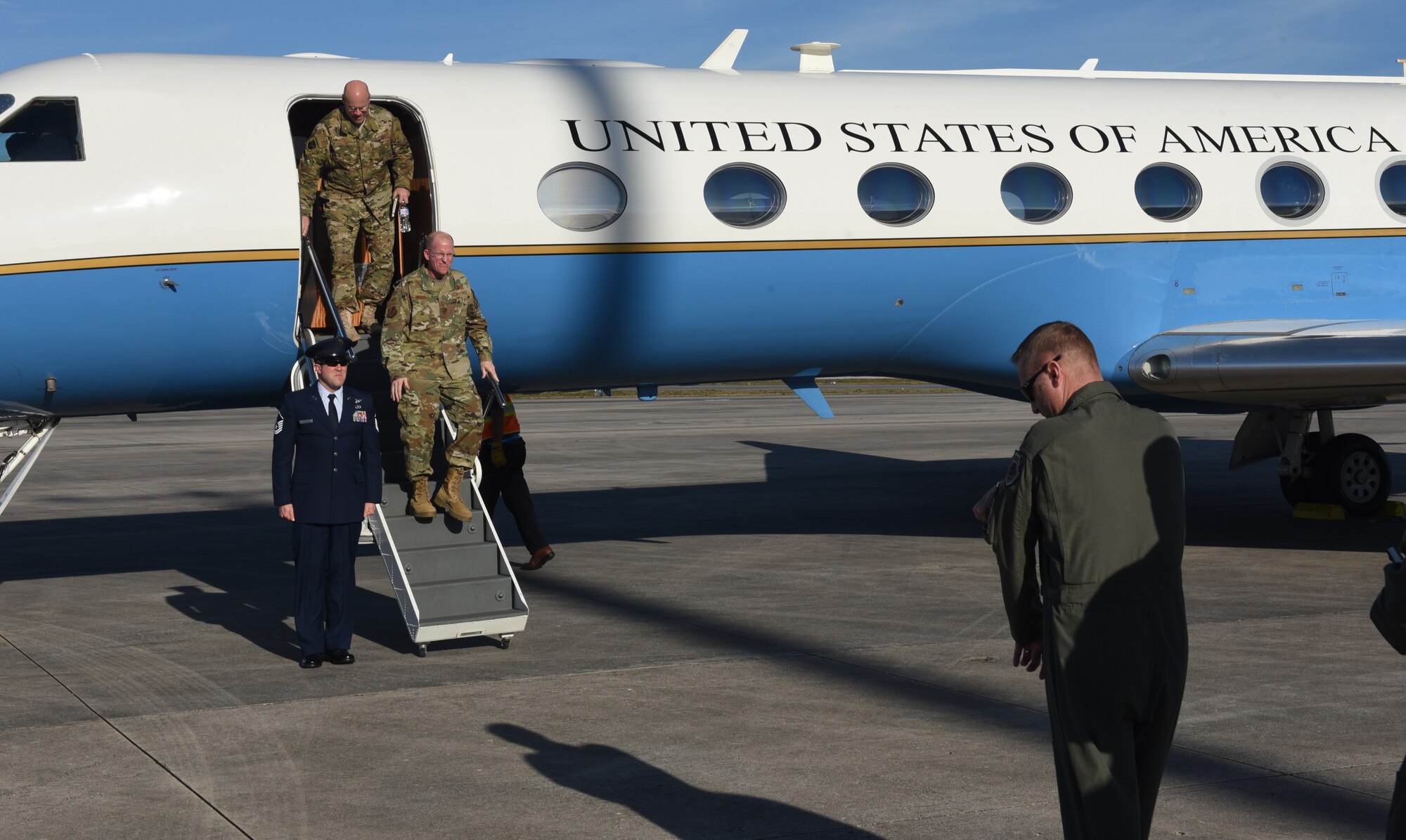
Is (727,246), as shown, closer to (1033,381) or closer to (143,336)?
(143,336)

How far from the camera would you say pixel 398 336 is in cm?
936

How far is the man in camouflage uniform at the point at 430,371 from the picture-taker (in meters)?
9.34

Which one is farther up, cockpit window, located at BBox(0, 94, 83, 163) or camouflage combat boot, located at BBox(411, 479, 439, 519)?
cockpit window, located at BBox(0, 94, 83, 163)

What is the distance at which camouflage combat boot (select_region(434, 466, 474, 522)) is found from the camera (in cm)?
934

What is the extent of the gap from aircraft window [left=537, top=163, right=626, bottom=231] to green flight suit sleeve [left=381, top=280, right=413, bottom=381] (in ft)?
5.49

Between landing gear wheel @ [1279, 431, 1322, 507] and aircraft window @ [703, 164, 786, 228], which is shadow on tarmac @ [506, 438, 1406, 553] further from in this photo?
aircraft window @ [703, 164, 786, 228]

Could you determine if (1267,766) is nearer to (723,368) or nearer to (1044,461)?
(1044,461)

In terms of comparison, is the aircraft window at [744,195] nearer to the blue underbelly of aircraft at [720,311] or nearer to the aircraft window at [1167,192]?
the blue underbelly of aircraft at [720,311]

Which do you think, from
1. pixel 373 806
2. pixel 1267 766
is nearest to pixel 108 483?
pixel 373 806

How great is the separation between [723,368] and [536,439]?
15520mm

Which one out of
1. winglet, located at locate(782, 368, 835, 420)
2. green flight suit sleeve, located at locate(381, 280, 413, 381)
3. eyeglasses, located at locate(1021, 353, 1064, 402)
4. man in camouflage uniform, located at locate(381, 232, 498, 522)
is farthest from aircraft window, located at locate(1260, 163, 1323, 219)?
eyeglasses, located at locate(1021, 353, 1064, 402)

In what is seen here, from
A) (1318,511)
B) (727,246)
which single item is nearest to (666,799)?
(727,246)

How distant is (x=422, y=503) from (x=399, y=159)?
2524mm

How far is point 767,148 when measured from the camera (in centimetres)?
1130
